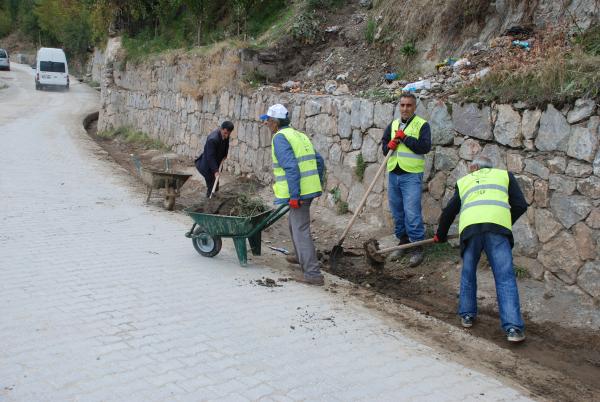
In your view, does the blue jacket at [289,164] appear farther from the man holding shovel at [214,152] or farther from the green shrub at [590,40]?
the green shrub at [590,40]

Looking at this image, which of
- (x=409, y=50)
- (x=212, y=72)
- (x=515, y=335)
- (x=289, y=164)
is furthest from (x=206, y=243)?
(x=212, y=72)

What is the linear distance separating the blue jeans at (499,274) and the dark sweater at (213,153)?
4833mm

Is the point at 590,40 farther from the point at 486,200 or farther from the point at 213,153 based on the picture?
the point at 213,153

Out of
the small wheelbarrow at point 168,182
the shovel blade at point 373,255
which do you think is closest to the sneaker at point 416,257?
the shovel blade at point 373,255

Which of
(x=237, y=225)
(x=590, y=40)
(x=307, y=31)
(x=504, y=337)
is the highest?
(x=307, y=31)

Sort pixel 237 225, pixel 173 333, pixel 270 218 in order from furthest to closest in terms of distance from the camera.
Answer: pixel 270 218, pixel 237 225, pixel 173 333

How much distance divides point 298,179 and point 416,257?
1766 mm

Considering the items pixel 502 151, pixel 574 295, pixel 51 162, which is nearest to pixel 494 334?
pixel 574 295

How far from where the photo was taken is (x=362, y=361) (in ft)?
15.2

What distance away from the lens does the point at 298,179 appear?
6430 mm

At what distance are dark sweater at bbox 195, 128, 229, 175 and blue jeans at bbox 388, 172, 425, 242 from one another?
10.3 feet

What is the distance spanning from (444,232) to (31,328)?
12.2ft

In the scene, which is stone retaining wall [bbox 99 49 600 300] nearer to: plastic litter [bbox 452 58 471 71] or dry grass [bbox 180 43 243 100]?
plastic litter [bbox 452 58 471 71]

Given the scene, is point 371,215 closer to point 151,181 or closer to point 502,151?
point 502,151
